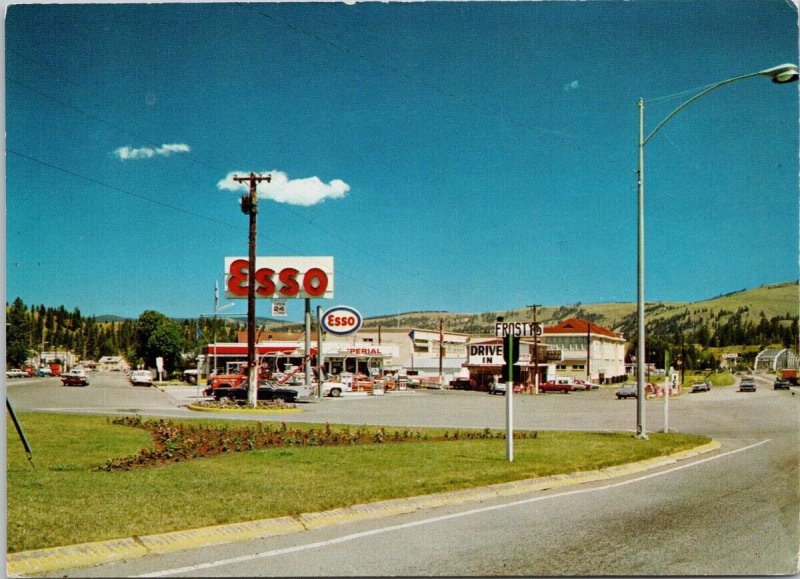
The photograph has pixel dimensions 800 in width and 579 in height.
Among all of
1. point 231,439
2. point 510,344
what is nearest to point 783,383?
point 510,344

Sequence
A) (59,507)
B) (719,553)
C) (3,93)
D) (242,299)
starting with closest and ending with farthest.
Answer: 1. (719,553)
2. (59,507)
3. (3,93)
4. (242,299)

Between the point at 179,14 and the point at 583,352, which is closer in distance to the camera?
the point at 179,14

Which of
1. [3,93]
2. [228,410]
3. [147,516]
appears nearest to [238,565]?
[147,516]

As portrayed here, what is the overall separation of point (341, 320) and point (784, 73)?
2566 cm

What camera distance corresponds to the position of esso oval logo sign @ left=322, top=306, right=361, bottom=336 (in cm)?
3350

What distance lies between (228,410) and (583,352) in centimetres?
2693

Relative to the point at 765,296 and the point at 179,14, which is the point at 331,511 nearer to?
the point at 179,14

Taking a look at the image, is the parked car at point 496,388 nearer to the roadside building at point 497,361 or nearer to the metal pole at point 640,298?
the roadside building at point 497,361

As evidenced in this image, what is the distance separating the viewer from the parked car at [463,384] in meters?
67.8

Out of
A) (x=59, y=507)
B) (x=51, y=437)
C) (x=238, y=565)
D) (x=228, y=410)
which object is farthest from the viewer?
(x=228, y=410)

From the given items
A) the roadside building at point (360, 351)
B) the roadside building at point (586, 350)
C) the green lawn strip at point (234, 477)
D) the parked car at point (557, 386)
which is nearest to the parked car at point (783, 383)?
the green lawn strip at point (234, 477)

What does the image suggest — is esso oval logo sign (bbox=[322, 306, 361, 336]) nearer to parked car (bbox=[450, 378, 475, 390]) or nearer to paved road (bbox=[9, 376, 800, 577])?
paved road (bbox=[9, 376, 800, 577])

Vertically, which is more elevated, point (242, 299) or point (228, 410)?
point (242, 299)

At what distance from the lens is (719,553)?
750 cm
